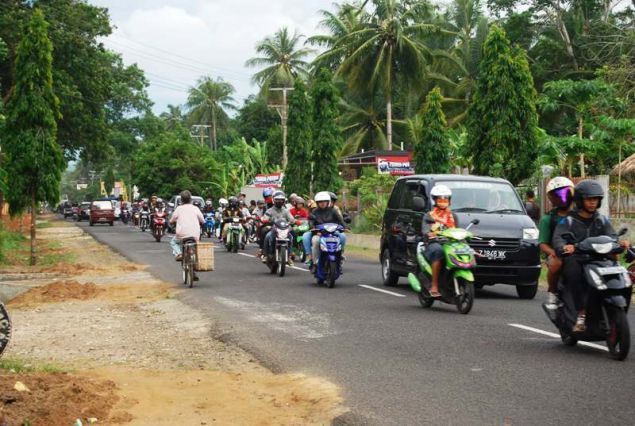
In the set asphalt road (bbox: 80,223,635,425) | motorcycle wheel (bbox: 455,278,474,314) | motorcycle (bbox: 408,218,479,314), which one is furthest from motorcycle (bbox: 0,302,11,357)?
motorcycle wheel (bbox: 455,278,474,314)

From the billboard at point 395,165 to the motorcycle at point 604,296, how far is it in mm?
37268

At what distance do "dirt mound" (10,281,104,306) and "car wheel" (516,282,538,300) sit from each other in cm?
740

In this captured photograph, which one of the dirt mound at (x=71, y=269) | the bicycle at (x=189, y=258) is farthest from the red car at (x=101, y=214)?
the bicycle at (x=189, y=258)

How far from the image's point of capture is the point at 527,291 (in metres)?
15.2

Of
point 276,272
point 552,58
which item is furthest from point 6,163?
point 552,58

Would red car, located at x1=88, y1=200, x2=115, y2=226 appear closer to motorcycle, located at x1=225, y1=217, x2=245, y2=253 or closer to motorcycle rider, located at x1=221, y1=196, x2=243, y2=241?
motorcycle rider, located at x1=221, y1=196, x2=243, y2=241

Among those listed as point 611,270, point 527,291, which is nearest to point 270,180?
point 527,291

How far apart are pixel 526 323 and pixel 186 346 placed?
4.28 m

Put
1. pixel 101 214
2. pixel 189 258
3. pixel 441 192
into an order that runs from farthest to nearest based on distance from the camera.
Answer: pixel 101 214 → pixel 189 258 → pixel 441 192

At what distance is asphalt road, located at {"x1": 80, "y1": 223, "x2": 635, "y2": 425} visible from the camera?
6824 millimetres

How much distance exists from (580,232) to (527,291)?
6066 millimetres

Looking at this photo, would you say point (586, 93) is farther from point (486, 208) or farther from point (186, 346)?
point (186, 346)

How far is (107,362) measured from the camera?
9.52 m

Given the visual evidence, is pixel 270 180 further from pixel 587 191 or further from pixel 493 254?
pixel 587 191
